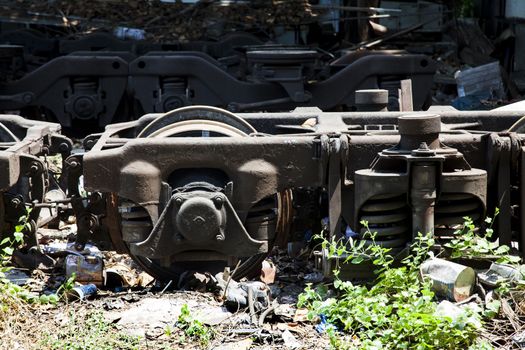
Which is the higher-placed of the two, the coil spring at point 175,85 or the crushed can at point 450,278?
the coil spring at point 175,85

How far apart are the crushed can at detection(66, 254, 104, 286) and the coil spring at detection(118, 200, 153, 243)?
271mm

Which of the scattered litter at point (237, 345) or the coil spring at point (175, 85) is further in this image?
the coil spring at point (175, 85)

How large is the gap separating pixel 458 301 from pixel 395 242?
20.2 inches

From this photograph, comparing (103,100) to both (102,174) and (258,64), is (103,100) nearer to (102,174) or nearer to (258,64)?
(258,64)

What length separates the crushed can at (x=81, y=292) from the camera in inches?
228

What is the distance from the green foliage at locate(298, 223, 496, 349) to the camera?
4.82 meters

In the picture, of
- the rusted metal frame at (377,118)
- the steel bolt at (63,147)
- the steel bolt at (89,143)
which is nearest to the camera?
the steel bolt at (89,143)

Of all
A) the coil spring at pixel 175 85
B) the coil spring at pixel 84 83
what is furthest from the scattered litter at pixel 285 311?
the coil spring at pixel 84 83

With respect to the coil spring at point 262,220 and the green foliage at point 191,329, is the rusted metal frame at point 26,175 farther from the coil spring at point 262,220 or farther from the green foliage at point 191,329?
the green foliage at point 191,329

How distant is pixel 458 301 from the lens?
5312 mm

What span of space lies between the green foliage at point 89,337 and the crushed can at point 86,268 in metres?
0.71

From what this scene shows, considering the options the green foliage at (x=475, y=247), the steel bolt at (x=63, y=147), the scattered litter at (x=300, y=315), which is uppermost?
the steel bolt at (x=63, y=147)

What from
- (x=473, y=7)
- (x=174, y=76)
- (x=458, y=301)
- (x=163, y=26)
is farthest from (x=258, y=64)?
(x=473, y=7)

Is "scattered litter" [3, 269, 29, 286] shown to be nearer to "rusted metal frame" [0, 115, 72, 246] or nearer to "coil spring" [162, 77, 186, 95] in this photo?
"rusted metal frame" [0, 115, 72, 246]
